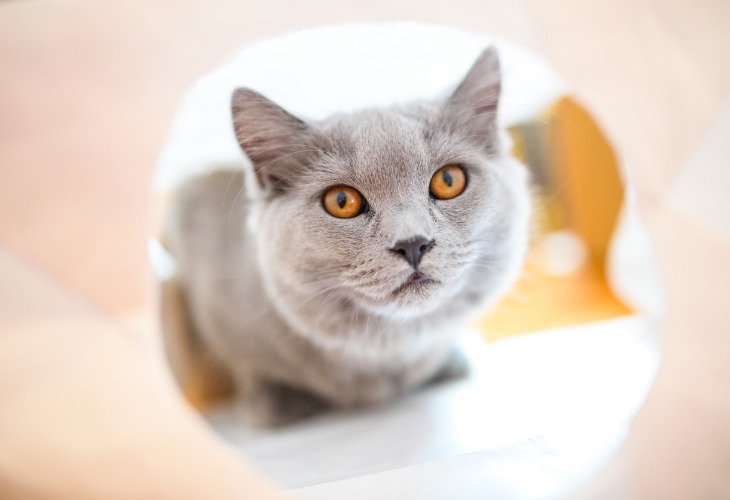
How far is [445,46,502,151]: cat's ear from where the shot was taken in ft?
3.71

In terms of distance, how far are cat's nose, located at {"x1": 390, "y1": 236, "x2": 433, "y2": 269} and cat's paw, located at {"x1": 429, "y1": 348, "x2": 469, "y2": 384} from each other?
0.67 metres

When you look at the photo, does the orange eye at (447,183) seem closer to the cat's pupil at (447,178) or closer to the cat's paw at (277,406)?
the cat's pupil at (447,178)

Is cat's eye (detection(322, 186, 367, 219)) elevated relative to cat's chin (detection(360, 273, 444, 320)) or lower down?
elevated

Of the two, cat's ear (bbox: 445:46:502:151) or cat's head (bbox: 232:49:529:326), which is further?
cat's ear (bbox: 445:46:502:151)

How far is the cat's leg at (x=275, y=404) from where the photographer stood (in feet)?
4.72

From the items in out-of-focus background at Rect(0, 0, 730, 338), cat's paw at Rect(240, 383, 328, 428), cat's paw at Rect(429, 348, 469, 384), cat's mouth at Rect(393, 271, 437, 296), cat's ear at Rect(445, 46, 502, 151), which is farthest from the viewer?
cat's paw at Rect(429, 348, 469, 384)

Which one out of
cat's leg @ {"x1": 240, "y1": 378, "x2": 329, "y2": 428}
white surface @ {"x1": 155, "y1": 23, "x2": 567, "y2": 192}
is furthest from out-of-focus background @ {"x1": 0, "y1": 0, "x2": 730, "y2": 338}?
cat's leg @ {"x1": 240, "y1": 378, "x2": 329, "y2": 428}

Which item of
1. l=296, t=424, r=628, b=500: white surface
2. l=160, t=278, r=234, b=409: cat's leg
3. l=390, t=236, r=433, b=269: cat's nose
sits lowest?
l=296, t=424, r=628, b=500: white surface

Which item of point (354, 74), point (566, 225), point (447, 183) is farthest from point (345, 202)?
point (566, 225)

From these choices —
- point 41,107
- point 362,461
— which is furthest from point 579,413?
point 41,107

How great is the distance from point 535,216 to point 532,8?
649 mm

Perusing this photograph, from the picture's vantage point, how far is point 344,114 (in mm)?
1229

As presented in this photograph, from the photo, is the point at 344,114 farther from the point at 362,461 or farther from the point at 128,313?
the point at 362,461

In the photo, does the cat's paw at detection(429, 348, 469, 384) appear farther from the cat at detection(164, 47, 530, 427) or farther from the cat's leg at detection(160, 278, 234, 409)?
the cat's leg at detection(160, 278, 234, 409)
